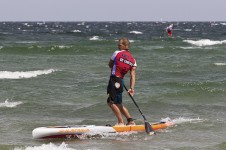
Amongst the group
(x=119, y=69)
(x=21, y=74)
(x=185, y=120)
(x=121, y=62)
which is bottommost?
(x=185, y=120)

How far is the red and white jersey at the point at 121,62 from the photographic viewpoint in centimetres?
1020

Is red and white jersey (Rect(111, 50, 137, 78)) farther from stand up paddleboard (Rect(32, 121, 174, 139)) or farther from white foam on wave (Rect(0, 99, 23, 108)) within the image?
white foam on wave (Rect(0, 99, 23, 108))

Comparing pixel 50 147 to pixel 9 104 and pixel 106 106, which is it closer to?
pixel 106 106

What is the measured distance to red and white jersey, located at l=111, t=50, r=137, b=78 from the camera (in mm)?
10203

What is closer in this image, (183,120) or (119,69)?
(119,69)

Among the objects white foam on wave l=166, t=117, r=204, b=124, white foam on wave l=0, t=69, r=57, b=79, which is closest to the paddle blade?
white foam on wave l=166, t=117, r=204, b=124

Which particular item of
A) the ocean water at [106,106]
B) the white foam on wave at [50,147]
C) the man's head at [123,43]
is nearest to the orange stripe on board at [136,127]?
the ocean water at [106,106]

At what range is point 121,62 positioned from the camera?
404 inches

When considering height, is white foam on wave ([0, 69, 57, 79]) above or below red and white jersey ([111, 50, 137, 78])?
below

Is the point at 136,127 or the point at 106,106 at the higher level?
the point at 136,127

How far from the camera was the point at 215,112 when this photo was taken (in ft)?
44.1

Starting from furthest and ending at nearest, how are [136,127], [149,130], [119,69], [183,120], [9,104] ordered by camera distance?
[9,104], [183,120], [136,127], [149,130], [119,69]

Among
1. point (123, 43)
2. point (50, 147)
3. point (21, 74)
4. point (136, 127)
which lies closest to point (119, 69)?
point (123, 43)

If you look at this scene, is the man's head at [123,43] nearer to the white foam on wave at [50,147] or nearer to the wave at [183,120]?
the white foam on wave at [50,147]
